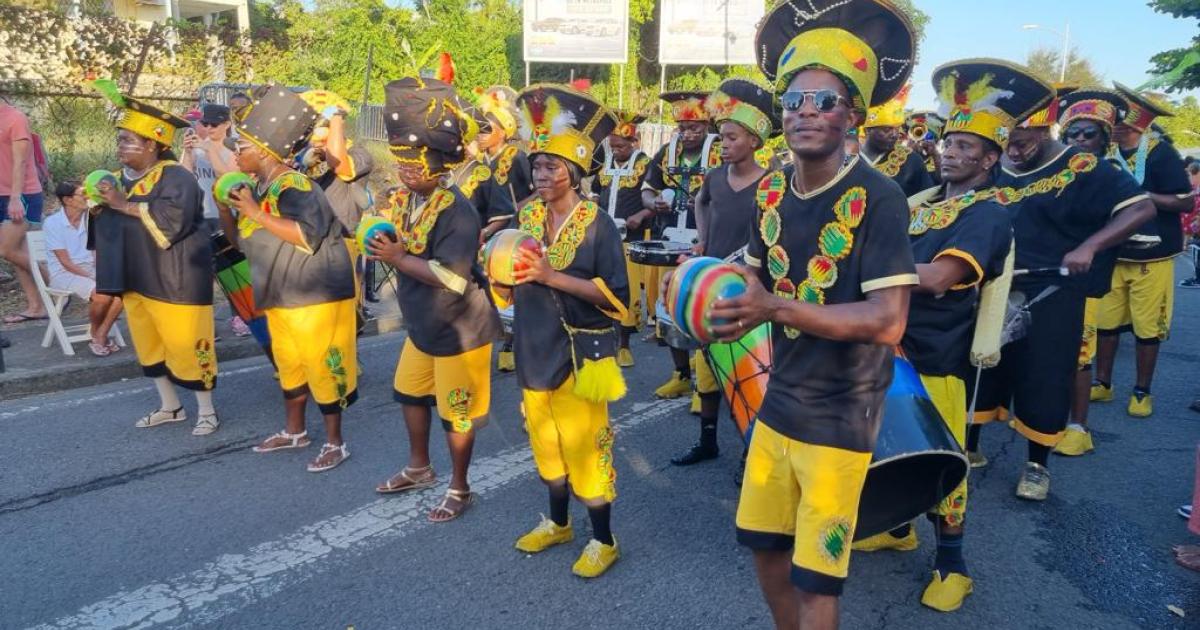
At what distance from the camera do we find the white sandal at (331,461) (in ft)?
16.7

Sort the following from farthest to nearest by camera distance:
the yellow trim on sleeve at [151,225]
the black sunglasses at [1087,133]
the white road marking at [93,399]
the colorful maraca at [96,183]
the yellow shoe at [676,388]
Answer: the yellow shoe at [676,388] → the white road marking at [93,399] → the black sunglasses at [1087,133] → the yellow trim on sleeve at [151,225] → the colorful maraca at [96,183]

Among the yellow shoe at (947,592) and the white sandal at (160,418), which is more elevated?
the white sandal at (160,418)

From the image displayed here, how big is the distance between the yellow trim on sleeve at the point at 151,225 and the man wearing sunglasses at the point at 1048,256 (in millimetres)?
5199

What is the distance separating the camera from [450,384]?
4363 mm

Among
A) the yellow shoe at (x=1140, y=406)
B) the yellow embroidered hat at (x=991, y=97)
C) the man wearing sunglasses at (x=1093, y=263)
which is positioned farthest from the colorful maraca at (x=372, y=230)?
the yellow shoe at (x=1140, y=406)

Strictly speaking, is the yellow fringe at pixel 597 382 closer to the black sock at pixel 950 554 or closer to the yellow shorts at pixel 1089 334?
the black sock at pixel 950 554

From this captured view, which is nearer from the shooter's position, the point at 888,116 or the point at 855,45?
the point at 855,45

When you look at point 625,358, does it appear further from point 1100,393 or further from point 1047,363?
point 1100,393

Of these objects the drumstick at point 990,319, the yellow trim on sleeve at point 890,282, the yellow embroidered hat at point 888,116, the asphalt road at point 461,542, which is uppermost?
the yellow embroidered hat at point 888,116

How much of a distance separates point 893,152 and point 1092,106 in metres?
2.17

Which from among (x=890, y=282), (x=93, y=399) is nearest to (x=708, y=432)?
(x=890, y=282)

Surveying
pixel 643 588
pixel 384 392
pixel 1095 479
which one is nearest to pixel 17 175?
pixel 384 392

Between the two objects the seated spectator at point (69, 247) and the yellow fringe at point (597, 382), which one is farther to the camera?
the seated spectator at point (69, 247)

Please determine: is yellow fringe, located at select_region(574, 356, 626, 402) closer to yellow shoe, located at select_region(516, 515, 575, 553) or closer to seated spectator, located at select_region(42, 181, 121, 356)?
yellow shoe, located at select_region(516, 515, 575, 553)
